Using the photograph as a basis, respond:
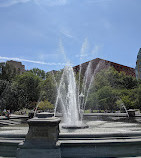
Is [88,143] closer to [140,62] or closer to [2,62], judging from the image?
[2,62]

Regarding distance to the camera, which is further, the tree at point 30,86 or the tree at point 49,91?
the tree at point 30,86

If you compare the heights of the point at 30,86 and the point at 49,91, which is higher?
the point at 30,86

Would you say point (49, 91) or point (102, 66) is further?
point (102, 66)

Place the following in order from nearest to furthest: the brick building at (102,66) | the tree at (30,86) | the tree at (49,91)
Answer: the tree at (49,91) < the tree at (30,86) < the brick building at (102,66)

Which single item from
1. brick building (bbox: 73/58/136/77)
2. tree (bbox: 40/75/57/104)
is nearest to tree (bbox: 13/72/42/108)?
tree (bbox: 40/75/57/104)

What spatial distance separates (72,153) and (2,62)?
54387 mm

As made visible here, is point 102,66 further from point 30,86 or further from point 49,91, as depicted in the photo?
point 49,91

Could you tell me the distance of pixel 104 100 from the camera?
38719 mm

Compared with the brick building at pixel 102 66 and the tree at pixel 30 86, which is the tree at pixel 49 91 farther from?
the brick building at pixel 102 66

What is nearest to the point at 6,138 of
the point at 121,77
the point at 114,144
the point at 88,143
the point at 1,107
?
the point at 88,143

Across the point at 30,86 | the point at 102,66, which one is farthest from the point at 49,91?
the point at 102,66

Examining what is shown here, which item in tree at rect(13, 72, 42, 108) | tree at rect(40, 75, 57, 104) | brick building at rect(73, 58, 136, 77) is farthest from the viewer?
brick building at rect(73, 58, 136, 77)

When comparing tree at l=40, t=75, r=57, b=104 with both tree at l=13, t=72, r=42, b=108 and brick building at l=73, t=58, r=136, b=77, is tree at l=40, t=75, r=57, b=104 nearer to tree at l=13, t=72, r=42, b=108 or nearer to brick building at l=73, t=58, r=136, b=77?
tree at l=13, t=72, r=42, b=108

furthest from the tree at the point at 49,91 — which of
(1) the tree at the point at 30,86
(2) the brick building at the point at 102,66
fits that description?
(2) the brick building at the point at 102,66
